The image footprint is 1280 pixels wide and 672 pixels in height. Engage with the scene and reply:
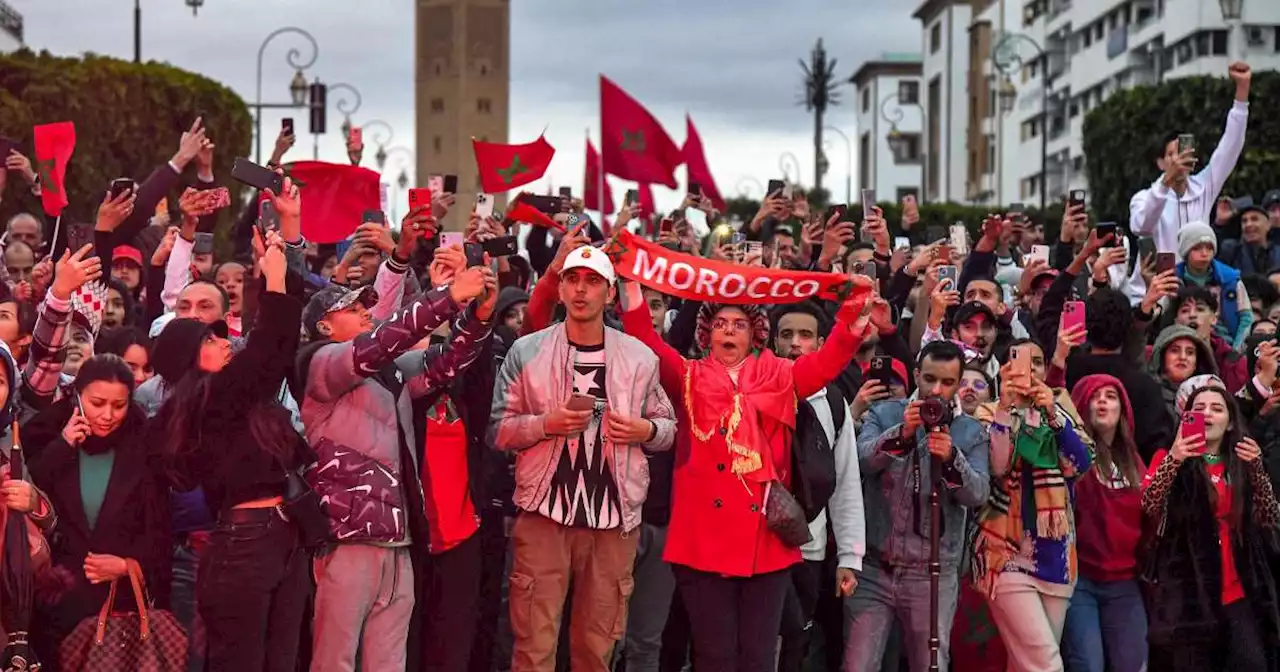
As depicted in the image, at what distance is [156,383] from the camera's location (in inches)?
336

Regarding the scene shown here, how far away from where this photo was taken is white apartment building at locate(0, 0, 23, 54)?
56844 millimetres

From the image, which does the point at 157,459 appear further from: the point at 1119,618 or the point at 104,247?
the point at 1119,618

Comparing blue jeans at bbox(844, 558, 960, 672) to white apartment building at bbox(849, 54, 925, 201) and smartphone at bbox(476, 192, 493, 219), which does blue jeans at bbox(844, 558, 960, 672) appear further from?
white apartment building at bbox(849, 54, 925, 201)

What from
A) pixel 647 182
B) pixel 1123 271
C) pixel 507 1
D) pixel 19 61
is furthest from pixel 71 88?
pixel 507 1

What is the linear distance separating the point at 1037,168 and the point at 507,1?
179 feet

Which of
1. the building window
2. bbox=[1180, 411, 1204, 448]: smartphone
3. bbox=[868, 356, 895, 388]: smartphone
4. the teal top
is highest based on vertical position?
the building window

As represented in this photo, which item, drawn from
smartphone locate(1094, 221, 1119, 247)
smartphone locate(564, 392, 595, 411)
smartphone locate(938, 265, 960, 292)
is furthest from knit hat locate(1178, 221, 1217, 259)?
smartphone locate(564, 392, 595, 411)

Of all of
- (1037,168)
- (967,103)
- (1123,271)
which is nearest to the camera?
(1123,271)

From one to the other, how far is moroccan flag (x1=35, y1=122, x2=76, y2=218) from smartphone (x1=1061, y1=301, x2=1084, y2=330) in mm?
5176

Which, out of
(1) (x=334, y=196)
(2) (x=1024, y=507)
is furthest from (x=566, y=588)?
(1) (x=334, y=196)

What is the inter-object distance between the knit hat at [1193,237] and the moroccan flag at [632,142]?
4258 mm

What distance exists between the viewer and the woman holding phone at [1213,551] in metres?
Answer: 9.53

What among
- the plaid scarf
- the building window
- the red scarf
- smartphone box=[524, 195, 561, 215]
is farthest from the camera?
the building window

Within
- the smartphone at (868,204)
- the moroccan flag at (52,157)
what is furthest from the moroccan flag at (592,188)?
the moroccan flag at (52,157)
